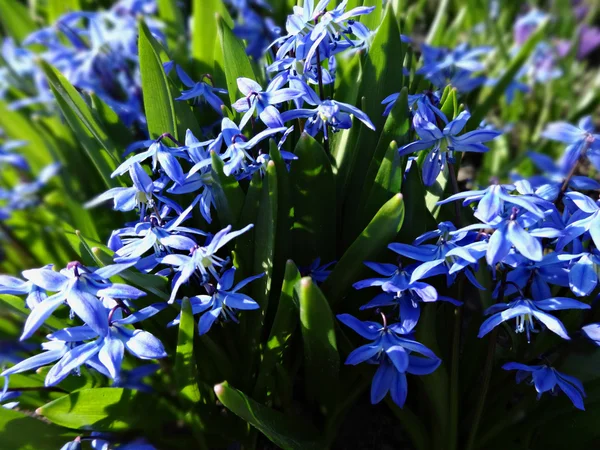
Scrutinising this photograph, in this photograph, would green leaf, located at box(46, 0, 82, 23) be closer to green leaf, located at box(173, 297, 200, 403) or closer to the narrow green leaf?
the narrow green leaf

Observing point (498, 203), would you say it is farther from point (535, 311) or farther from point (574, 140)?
point (574, 140)

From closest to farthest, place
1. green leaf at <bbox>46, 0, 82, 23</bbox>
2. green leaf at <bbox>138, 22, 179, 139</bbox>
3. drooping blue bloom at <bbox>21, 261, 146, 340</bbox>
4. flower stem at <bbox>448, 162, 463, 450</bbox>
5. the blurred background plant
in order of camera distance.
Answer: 1. drooping blue bloom at <bbox>21, 261, 146, 340</bbox>
2. the blurred background plant
3. flower stem at <bbox>448, 162, 463, 450</bbox>
4. green leaf at <bbox>138, 22, 179, 139</bbox>
5. green leaf at <bbox>46, 0, 82, 23</bbox>

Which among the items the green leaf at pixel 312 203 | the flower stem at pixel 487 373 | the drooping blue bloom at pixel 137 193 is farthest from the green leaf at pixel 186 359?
the flower stem at pixel 487 373

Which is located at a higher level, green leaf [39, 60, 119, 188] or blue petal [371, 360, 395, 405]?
green leaf [39, 60, 119, 188]

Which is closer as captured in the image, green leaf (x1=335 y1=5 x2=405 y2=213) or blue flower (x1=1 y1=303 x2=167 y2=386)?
blue flower (x1=1 y1=303 x2=167 y2=386)

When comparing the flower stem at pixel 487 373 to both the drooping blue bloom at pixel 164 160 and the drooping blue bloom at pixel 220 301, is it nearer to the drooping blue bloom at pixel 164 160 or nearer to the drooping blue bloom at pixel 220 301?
the drooping blue bloom at pixel 220 301

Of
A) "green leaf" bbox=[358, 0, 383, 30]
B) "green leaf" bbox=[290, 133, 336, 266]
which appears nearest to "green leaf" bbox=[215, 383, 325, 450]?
"green leaf" bbox=[290, 133, 336, 266]

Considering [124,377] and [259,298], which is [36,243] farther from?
[259,298]

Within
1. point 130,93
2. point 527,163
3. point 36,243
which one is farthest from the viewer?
point 527,163

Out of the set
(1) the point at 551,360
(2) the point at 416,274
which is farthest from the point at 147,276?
(1) the point at 551,360
